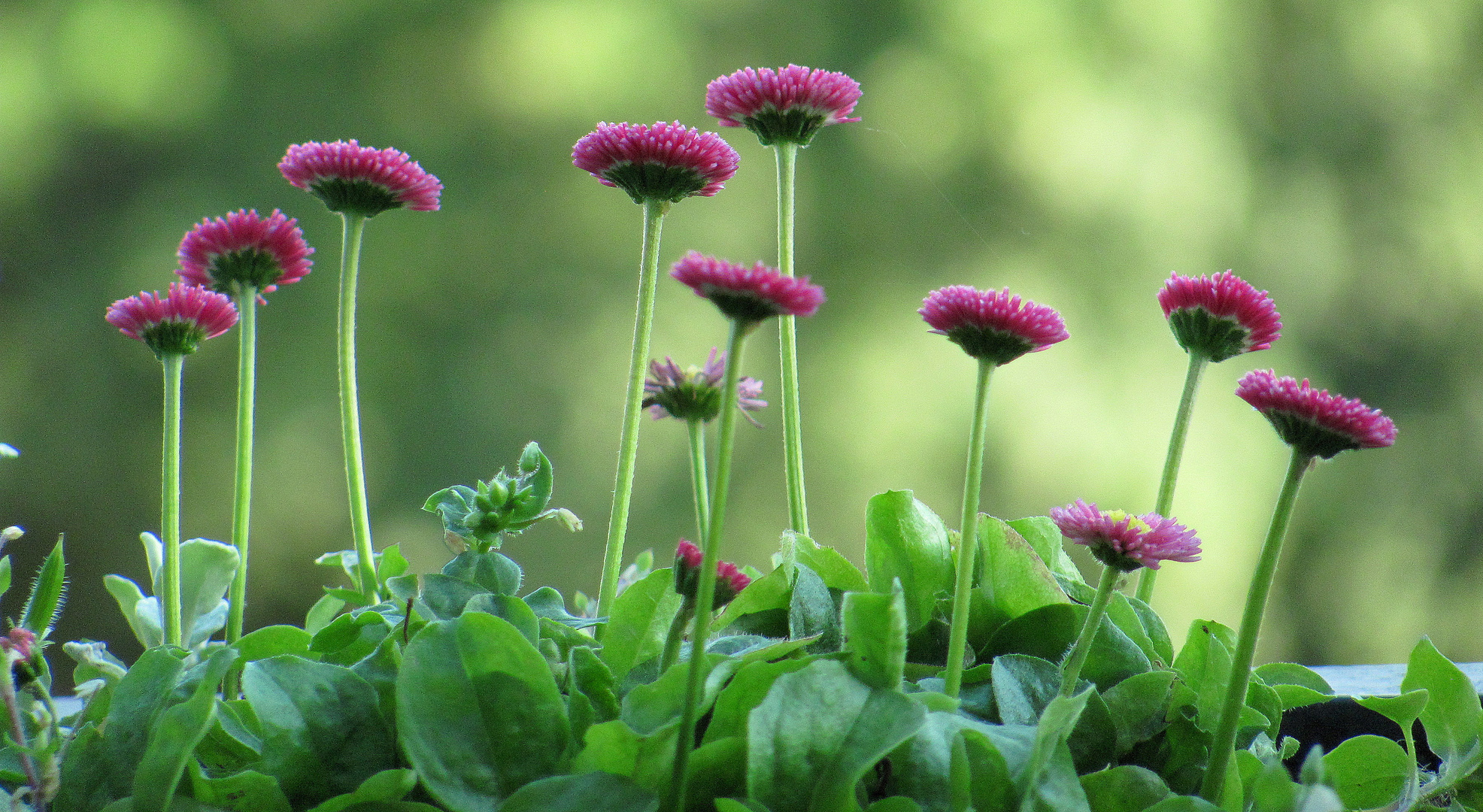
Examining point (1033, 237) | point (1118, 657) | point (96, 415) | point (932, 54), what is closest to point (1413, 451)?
point (1033, 237)

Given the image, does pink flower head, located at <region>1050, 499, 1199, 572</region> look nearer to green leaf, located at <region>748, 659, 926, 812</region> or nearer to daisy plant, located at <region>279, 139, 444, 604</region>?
green leaf, located at <region>748, 659, 926, 812</region>

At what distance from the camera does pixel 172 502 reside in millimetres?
269

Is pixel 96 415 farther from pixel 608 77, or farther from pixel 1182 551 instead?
pixel 1182 551

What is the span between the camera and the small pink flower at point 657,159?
0.25m

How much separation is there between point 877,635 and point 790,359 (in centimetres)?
12

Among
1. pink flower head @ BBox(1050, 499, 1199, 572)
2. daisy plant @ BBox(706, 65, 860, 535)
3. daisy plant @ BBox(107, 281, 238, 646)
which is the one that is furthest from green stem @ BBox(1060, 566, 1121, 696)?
daisy plant @ BBox(107, 281, 238, 646)

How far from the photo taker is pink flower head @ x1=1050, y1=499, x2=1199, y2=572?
0.21 metres

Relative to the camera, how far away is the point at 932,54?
1.20 m

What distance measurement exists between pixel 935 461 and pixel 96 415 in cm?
82

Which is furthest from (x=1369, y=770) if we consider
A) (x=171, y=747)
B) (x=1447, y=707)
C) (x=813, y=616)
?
(x=171, y=747)

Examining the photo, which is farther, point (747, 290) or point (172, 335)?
point (172, 335)

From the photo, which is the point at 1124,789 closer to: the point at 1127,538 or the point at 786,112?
the point at 1127,538

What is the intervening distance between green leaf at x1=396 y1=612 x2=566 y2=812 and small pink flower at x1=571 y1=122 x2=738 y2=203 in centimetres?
11

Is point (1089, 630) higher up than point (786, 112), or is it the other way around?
point (786, 112)
